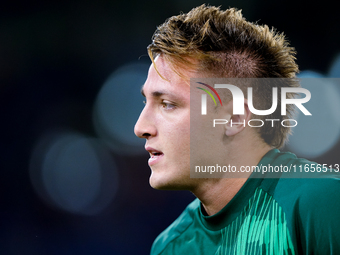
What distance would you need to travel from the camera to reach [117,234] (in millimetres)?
3281

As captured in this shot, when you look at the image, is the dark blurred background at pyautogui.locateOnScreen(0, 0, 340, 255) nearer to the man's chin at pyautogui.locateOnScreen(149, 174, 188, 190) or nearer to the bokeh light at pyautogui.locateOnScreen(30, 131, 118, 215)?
the bokeh light at pyautogui.locateOnScreen(30, 131, 118, 215)

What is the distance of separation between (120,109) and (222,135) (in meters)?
2.75

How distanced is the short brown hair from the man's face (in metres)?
0.11

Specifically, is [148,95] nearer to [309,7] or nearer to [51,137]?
[51,137]

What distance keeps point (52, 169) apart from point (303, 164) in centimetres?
314

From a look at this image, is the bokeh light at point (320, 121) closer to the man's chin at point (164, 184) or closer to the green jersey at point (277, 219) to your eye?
the green jersey at point (277, 219)

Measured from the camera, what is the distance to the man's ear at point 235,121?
103cm

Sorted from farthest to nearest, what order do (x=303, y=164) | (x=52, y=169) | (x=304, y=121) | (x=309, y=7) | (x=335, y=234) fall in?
1. (x=52, y=169)
2. (x=309, y=7)
3. (x=304, y=121)
4. (x=303, y=164)
5. (x=335, y=234)

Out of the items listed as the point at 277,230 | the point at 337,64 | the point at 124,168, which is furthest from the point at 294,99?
the point at 124,168

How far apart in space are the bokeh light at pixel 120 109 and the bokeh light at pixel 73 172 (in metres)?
0.22

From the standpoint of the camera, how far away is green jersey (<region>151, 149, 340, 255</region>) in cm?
74

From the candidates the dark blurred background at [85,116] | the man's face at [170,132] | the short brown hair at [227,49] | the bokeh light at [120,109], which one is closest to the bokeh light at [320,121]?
the dark blurred background at [85,116]

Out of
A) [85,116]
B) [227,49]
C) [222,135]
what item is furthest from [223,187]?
[85,116]

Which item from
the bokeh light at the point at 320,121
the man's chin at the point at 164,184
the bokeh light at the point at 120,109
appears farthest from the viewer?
the bokeh light at the point at 120,109
